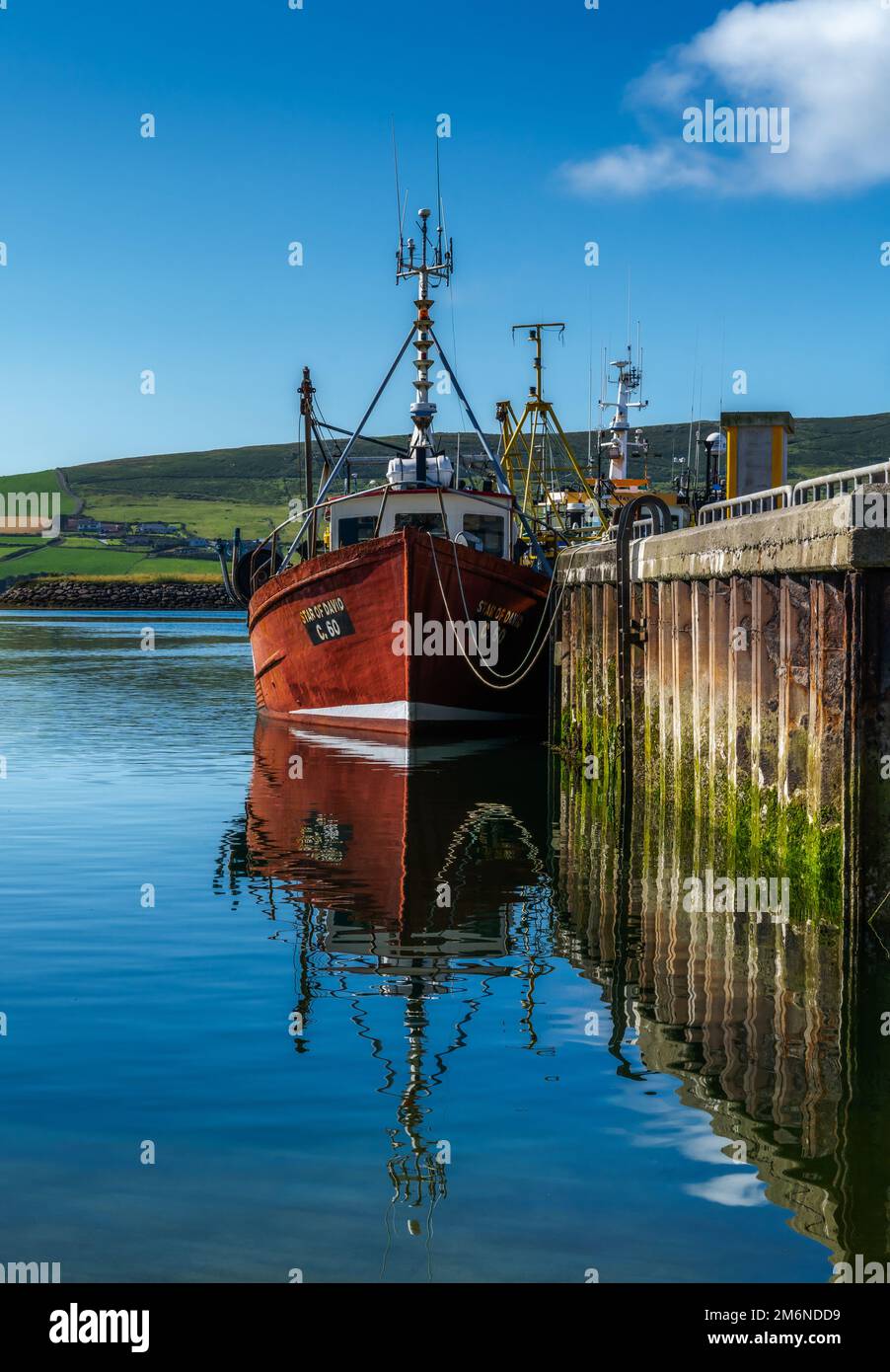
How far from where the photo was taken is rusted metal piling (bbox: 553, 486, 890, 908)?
29.3 ft

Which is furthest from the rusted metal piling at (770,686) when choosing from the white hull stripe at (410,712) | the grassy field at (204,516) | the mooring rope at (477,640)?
the grassy field at (204,516)

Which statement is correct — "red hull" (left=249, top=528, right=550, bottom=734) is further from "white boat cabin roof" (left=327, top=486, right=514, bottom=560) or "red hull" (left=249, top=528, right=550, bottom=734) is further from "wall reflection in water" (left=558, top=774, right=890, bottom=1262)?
"wall reflection in water" (left=558, top=774, right=890, bottom=1262)

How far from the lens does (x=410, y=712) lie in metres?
22.0

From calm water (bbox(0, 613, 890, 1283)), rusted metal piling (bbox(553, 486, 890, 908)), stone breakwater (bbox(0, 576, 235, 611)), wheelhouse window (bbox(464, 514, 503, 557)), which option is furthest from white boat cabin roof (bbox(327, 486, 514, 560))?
stone breakwater (bbox(0, 576, 235, 611))

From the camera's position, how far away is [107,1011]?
808 centimetres

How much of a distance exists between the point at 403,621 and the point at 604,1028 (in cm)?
1371

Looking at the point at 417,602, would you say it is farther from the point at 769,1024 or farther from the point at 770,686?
the point at 769,1024

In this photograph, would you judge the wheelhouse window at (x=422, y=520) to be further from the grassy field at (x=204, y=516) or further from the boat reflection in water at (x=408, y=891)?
the grassy field at (x=204, y=516)

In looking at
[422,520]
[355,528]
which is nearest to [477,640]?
[422,520]

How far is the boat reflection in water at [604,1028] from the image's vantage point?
5445mm

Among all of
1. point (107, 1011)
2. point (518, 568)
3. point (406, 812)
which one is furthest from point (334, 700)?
point (107, 1011)

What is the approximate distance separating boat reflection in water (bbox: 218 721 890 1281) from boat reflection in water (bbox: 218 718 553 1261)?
0.03 meters

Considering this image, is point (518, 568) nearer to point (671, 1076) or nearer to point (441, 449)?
point (441, 449)

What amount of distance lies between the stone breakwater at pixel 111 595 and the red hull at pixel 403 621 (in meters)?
104
